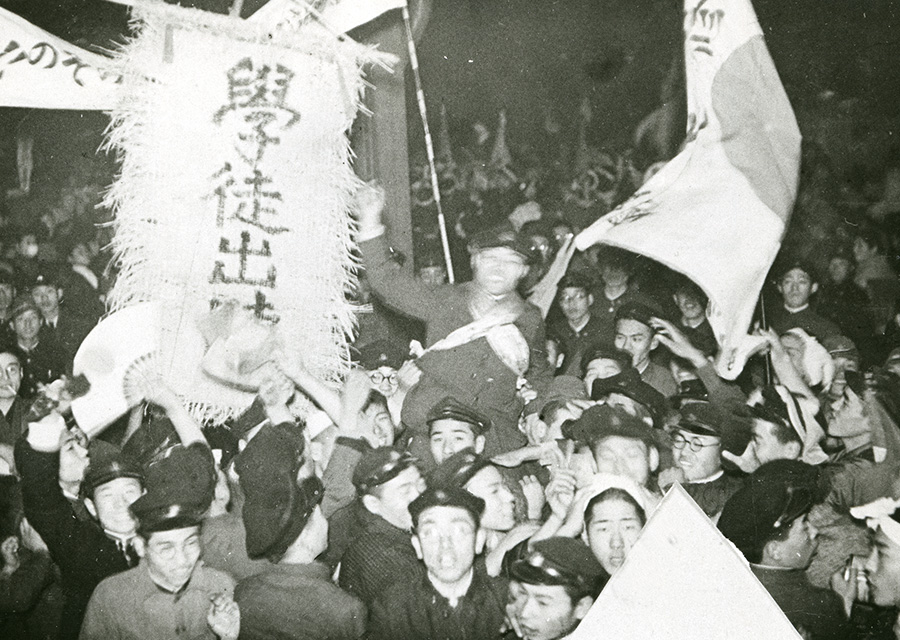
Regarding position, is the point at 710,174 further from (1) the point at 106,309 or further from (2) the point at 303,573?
(1) the point at 106,309

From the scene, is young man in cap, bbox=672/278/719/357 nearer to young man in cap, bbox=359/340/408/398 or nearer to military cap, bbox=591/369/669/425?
military cap, bbox=591/369/669/425

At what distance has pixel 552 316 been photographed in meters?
3.00

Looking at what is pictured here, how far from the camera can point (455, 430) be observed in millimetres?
2943

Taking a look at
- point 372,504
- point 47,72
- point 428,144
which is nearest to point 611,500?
point 372,504

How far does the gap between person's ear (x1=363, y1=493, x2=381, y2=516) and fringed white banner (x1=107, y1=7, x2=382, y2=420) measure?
0.46 meters

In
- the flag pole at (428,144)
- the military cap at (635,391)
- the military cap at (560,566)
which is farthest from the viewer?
the flag pole at (428,144)

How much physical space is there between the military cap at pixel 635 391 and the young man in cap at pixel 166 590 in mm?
1300

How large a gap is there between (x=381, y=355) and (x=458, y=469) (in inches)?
17.2

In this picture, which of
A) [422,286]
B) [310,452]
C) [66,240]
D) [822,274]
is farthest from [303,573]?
[822,274]

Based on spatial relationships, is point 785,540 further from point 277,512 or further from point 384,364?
point 277,512

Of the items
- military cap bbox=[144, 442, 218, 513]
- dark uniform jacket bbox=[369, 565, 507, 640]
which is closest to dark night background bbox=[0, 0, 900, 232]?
military cap bbox=[144, 442, 218, 513]

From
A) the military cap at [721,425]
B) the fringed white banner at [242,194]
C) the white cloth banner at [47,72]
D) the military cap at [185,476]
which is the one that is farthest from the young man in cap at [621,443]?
the white cloth banner at [47,72]

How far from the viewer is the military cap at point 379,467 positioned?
2922 millimetres

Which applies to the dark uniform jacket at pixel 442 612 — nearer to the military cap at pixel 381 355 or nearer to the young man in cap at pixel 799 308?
the military cap at pixel 381 355
